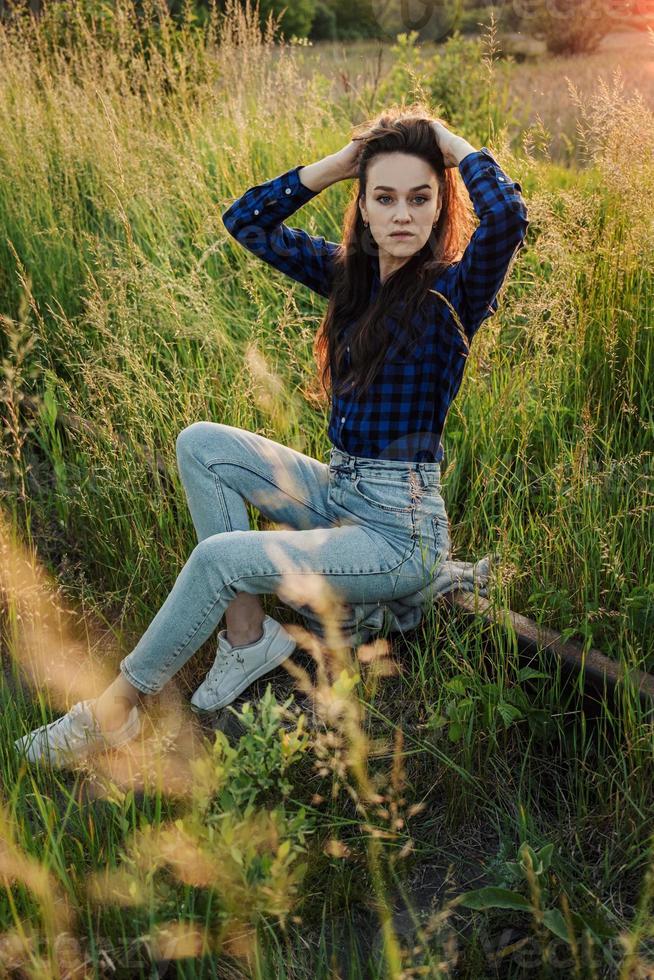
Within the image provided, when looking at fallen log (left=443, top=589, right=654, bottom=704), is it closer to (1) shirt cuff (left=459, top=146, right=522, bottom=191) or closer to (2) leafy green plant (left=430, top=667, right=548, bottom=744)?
(2) leafy green plant (left=430, top=667, right=548, bottom=744)

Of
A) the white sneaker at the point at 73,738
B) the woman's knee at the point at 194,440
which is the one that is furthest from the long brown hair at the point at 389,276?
the white sneaker at the point at 73,738

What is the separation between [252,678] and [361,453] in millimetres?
634

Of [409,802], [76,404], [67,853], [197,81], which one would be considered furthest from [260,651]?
[197,81]

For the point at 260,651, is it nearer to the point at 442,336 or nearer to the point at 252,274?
the point at 442,336

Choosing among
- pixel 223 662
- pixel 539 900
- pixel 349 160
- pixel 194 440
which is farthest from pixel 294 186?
pixel 539 900

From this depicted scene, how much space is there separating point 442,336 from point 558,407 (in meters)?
0.57

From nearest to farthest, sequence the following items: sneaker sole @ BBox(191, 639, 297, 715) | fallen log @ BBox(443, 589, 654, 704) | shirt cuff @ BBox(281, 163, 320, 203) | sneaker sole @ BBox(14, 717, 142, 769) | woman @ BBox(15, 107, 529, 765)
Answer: fallen log @ BBox(443, 589, 654, 704) < sneaker sole @ BBox(14, 717, 142, 769) < woman @ BBox(15, 107, 529, 765) < sneaker sole @ BBox(191, 639, 297, 715) < shirt cuff @ BBox(281, 163, 320, 203)

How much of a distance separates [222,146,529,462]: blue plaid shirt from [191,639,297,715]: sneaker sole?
0.54 m

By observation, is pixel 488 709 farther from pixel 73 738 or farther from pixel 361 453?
pixel 73 738

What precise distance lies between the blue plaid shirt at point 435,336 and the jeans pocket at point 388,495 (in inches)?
3.0

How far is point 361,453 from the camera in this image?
2.33 meters

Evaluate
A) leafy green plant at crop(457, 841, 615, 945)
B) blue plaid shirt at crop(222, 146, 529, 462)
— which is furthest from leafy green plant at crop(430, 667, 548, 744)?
blue plaid shirt at crop(222, 146, 529, 462)

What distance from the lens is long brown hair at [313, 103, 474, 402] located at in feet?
7.40

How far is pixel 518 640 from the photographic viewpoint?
83.0 inches
